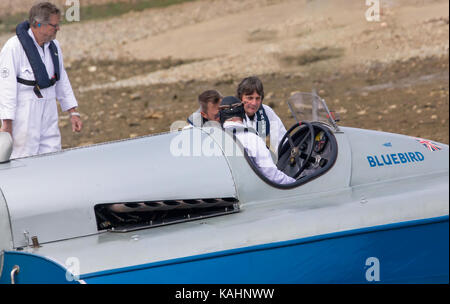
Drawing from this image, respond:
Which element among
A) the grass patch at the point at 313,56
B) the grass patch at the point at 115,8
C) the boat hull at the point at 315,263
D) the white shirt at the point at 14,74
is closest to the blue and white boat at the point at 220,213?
the boat hull at the point at 315,263

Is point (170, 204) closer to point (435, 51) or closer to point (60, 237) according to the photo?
point (60, 237)

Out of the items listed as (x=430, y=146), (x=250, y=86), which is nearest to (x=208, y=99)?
(x=250, y=86)

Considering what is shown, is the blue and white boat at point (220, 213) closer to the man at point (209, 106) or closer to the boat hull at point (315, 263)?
the boat hull at point (315, 263)

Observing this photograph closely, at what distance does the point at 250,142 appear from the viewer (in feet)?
16.8

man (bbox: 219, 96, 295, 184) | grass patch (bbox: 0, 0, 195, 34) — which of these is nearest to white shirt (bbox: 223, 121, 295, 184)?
man (bbox: 219, 96, 295, 184)

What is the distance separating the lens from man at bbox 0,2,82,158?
603 cm

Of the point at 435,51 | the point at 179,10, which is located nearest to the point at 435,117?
the point at 435,51

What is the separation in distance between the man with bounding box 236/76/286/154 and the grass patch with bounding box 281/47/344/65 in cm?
1125

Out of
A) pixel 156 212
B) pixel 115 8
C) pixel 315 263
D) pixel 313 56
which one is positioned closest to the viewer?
pixel 315 263

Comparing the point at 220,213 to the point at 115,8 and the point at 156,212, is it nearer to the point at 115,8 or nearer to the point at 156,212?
the point at 156,212

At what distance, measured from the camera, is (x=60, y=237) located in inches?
184

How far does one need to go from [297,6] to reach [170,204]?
17953 millimetres

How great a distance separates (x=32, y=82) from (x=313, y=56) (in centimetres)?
1210

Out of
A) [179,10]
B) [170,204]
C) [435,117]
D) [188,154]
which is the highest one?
[179,10]
